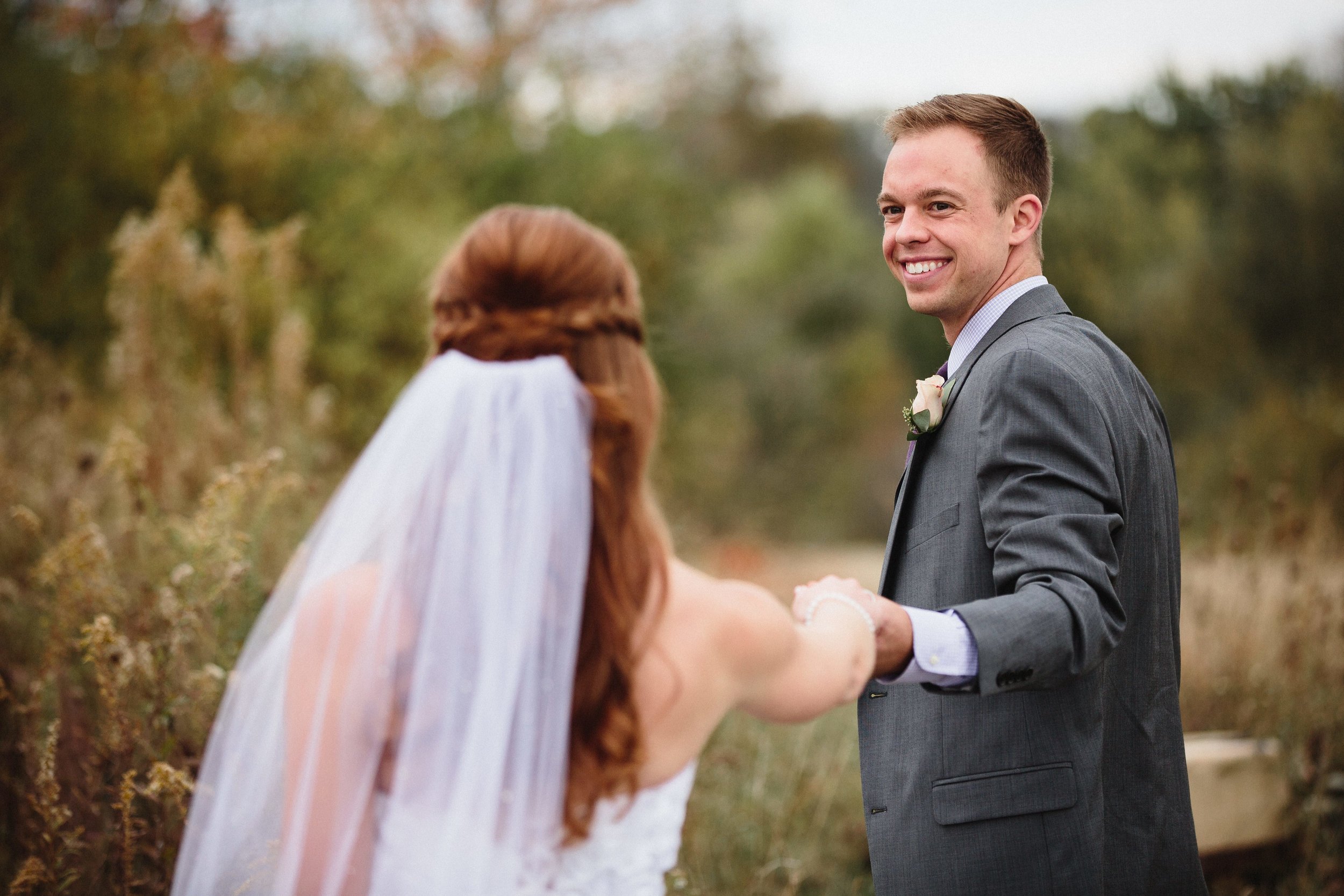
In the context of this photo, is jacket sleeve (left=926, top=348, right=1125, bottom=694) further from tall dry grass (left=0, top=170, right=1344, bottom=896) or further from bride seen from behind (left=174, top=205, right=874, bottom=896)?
tall dry grass (left=0, top=170, right=1344, bottom=896)

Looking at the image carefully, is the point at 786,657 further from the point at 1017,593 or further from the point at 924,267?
the point at 924,267

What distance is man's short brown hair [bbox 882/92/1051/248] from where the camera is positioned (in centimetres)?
256

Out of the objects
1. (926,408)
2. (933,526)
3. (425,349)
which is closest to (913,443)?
(926,408)

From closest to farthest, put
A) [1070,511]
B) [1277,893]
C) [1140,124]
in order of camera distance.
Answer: [1070,511] → [1277,893] → [1140,124]

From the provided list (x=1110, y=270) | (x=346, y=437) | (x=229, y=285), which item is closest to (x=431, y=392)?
(x=229, y=285)

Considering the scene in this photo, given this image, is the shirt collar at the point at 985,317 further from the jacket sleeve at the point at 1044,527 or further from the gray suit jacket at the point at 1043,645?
the jacket sleeve at the point at 1044,527

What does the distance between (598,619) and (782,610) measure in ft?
1.15

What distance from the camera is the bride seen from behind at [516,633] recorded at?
175 cm

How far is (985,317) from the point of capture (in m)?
2.56

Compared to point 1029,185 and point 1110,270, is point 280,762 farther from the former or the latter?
point 1110,270

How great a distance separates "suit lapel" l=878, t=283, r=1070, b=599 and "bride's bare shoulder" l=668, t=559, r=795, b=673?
67 cm

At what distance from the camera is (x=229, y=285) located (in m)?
5.25

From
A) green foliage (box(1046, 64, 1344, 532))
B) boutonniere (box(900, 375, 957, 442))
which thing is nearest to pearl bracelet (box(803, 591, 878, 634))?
boutonniere (box(900, 375, 957, 442))

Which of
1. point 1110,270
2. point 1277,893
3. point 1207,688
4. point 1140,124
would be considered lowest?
point 1277,893
